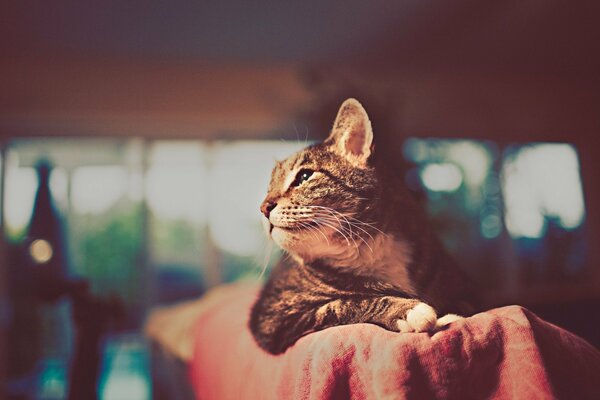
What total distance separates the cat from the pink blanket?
42 millimetres

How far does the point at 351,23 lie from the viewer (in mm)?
1273

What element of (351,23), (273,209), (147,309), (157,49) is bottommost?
(147,309)

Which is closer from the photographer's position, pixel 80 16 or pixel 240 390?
pixel 240 390

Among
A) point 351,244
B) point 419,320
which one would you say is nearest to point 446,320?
point 419,320

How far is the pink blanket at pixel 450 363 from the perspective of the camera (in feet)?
1.50

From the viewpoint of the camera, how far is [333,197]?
59cm

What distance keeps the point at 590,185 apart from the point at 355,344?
0.42 meters

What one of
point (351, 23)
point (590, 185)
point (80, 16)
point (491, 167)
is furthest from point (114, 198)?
point (590, 185)

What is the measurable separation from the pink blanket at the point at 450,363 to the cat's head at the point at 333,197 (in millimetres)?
127

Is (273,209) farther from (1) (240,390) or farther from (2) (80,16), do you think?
(2) (80,16)

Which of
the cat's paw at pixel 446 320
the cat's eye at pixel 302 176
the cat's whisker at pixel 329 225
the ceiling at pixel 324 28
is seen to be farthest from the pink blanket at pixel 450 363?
the ceiling at pixel 324 28

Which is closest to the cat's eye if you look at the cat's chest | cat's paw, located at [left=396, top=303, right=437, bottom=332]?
the cat's chest

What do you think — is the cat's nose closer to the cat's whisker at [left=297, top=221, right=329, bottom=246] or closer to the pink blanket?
the cat's whisker at [left=297, top=221, right=329, bottom=246]

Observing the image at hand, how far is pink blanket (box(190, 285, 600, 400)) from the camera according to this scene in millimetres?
456
